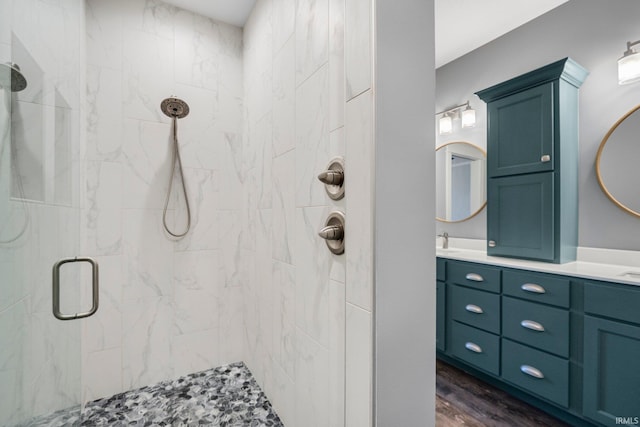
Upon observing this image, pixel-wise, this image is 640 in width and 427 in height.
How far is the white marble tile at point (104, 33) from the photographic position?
1673 mm

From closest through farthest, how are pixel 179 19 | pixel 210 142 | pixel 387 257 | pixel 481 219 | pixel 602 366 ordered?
pixel 387 257 < pixel 602 366 < pixel 179 19 < pixel 210 142 < pixel 481 219

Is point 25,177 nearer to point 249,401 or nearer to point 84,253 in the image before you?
point 84,253

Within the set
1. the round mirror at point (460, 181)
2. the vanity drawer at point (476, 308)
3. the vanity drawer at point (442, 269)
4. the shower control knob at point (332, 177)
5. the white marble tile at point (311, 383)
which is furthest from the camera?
the round mirror at point (460, 181)

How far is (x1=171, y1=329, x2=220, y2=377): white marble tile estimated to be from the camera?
189 centimetres

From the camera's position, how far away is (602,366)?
4.77 ft

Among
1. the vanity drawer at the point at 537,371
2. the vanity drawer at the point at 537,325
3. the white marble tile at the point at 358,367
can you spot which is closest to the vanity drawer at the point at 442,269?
the vanity drawer at the point at 537,325

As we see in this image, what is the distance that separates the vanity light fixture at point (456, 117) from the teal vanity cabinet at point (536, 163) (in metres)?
0.41

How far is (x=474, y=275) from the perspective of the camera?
2074mm

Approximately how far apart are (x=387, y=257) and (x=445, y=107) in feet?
9.21

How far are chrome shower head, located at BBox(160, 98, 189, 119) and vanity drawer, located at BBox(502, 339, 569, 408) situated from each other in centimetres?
272

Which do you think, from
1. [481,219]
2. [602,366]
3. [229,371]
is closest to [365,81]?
[602,366]

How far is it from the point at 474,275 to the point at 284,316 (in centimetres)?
152

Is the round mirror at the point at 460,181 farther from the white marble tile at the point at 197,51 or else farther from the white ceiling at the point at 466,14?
the white marble tile at the point at 197,51

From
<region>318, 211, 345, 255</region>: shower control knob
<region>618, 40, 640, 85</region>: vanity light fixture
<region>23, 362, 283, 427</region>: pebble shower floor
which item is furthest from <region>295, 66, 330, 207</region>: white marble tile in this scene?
<region>618, 40, 640, 85</region>: vanity light fixture
